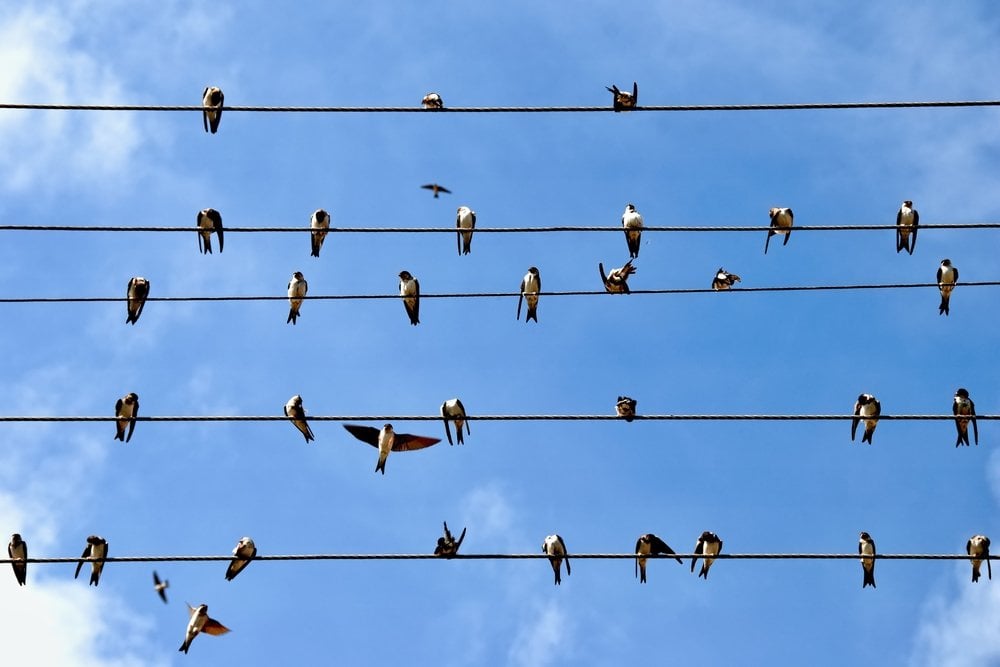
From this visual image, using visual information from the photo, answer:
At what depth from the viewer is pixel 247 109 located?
11.1 m

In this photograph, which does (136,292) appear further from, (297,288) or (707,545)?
(707,545)

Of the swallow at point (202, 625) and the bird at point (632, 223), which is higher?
the bird at point (632, 223)

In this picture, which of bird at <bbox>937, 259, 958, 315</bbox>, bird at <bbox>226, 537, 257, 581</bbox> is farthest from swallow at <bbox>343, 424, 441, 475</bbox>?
bird at <bbox>937, 259, 958, 315</bbox>

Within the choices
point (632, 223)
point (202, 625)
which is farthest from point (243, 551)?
point (632, 223)

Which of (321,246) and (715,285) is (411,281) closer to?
(321,246)

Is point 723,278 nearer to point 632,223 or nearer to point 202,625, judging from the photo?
point 632,223

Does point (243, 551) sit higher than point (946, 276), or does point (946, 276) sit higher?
point (946, 276)

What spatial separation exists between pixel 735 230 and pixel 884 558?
2643 mm

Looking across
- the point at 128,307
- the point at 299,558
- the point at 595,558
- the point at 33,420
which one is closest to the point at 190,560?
the point at 299,558

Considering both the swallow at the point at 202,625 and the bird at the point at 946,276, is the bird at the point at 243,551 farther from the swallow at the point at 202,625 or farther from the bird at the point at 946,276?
the bird at the point at 946,276

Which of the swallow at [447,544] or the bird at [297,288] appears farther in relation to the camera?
the bird at [297,288]

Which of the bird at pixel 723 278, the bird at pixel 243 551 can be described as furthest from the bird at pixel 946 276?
the bird at pixel 243 551

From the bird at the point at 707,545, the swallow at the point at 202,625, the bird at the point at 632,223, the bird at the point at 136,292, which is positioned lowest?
the swallow at the point at 202,625

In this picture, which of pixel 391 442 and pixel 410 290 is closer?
pixel 391 442
